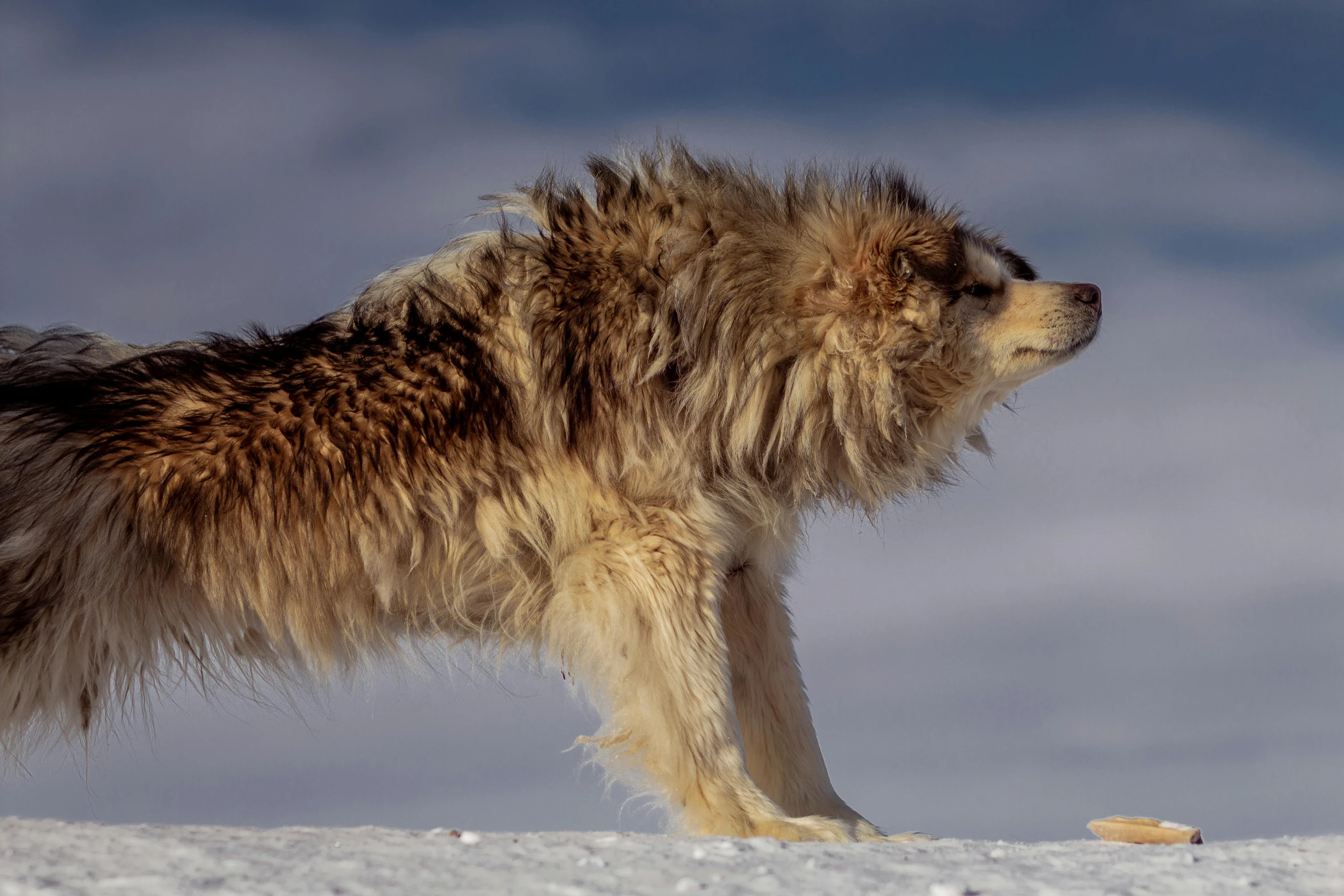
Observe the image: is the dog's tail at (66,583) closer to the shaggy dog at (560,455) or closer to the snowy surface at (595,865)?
the shaggy dog at (560,455)

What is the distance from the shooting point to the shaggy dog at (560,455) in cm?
548

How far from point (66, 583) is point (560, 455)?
2.00 meters

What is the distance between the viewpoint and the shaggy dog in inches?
216

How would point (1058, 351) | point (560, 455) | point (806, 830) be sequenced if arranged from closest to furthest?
point (806, 830)
point (560, 455)
point (1058, 351)

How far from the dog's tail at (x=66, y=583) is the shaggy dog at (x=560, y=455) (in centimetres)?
1

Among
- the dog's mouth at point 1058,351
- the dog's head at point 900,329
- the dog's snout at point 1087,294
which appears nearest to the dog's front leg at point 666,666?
the dog's head at point 900,329

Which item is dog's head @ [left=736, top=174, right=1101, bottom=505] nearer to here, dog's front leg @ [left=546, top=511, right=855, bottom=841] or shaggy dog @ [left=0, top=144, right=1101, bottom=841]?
shaggy dog @ [left=0, top=144, right=1101, bottom=841]

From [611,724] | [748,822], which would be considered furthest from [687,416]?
[748,822]

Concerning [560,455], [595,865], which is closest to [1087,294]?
[560,455]

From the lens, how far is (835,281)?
608 cm

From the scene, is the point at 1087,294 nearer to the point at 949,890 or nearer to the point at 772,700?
the point at 772,700

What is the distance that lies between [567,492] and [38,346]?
2446mm

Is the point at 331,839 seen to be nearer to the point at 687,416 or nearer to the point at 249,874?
the point at 249,874

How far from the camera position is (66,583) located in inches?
215
